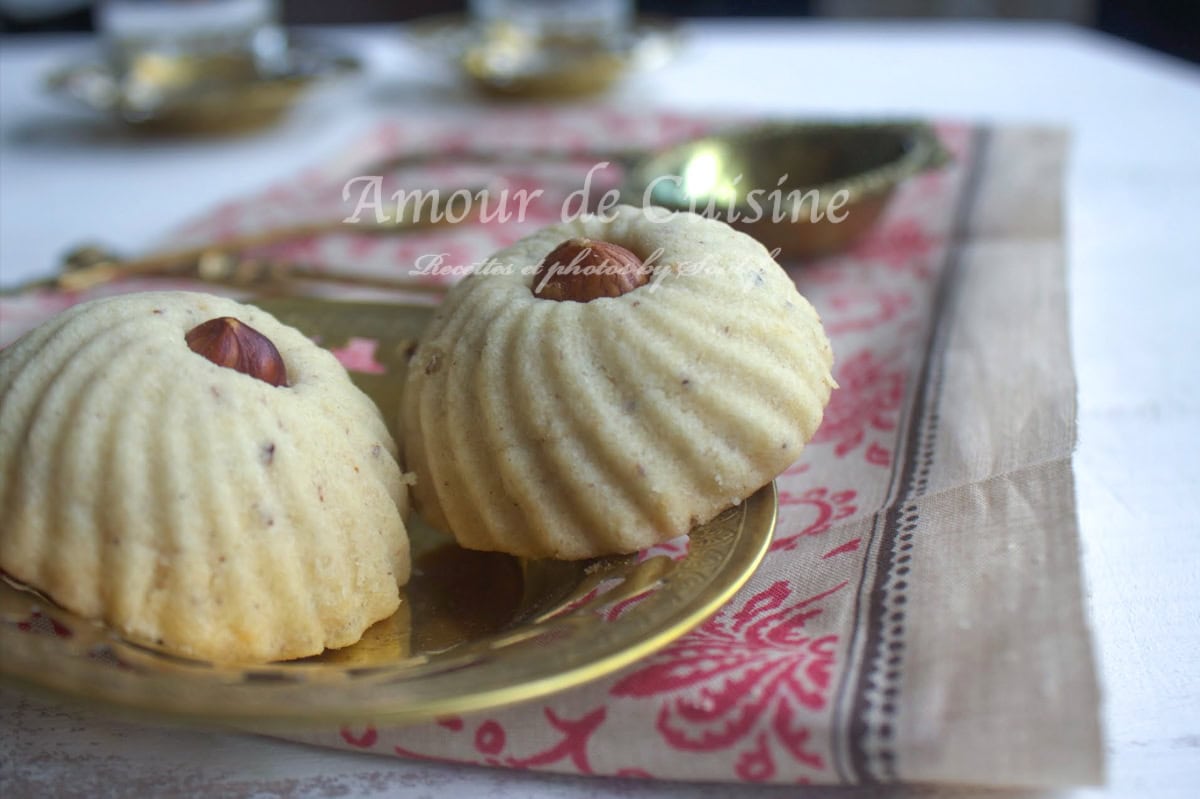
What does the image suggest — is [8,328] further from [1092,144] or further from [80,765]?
[1092,144]

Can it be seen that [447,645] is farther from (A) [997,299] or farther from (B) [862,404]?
(A) [997,299]

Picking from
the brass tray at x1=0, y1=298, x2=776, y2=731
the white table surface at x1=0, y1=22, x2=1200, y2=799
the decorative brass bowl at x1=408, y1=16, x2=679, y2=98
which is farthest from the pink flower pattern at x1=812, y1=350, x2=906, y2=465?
the decorative brass bowl at x1=408, y1=16, x2=679, y2=98

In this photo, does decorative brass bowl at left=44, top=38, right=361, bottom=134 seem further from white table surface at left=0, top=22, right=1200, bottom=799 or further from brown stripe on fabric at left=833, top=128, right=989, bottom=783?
brown stripe on fabric at left=833, top=128, right=989, bottom=783

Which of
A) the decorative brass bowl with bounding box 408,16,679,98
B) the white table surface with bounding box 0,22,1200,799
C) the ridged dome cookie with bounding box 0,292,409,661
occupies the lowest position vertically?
the white table surface with bounding box 0,22,1200,799

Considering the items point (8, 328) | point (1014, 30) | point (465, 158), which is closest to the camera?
point (8, 328)

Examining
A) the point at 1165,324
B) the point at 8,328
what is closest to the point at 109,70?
the point at 8,328

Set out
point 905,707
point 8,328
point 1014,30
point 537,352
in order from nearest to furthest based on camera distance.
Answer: point 905,707, point 537,352, point 8,328, point 1014,30

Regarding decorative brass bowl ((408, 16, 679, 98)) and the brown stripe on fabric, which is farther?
decorative brass bowl ((408, 16, 679, 98))
